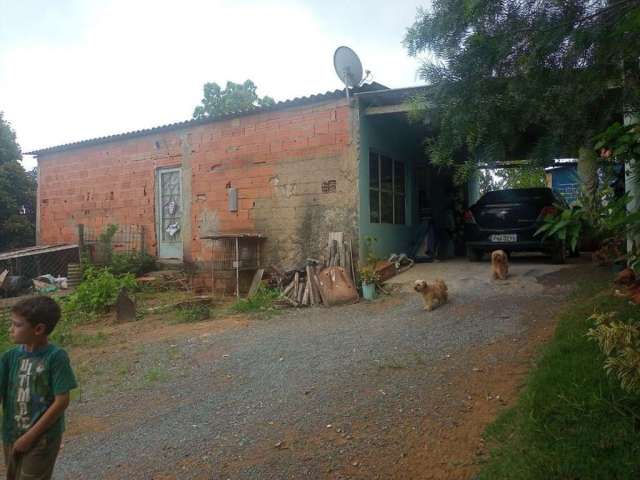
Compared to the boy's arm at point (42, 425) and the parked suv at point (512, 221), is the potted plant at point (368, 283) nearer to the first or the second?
the parked suv at point (512, 221)

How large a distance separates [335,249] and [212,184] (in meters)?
3.53

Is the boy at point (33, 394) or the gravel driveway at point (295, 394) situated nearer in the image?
the boy at point (33, 394)

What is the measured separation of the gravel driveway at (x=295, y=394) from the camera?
331 centimetres

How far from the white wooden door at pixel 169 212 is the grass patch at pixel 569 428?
30.8ft

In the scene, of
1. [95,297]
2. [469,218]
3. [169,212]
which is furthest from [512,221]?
[169,212]

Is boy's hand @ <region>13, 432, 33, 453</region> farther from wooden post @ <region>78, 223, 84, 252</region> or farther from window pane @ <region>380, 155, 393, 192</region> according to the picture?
wooden post @ <region>78, 223, 84, 252</region>

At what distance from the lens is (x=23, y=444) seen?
235cm

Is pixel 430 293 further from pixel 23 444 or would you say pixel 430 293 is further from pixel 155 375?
pixel 23 444

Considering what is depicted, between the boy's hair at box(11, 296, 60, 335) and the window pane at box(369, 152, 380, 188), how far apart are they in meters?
7.69

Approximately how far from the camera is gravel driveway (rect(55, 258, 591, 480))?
130 inches

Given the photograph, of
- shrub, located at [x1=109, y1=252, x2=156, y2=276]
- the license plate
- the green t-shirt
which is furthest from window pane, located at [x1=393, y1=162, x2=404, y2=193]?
the green t-shirt

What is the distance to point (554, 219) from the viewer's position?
278 centimetres

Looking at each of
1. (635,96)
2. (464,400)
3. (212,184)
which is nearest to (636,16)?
(635,96)

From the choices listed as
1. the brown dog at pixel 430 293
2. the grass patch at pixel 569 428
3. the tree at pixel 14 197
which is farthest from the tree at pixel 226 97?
the grass patch at pixel 569 428
